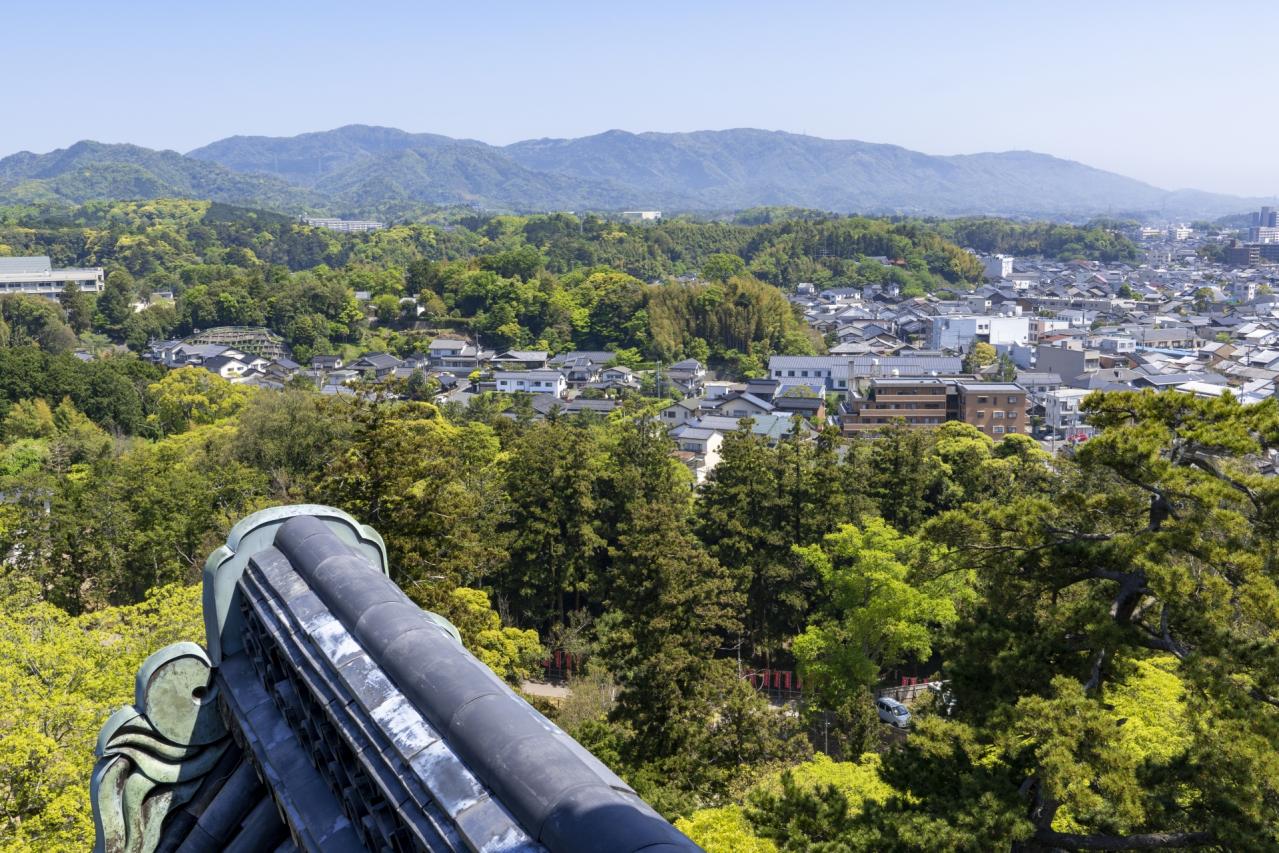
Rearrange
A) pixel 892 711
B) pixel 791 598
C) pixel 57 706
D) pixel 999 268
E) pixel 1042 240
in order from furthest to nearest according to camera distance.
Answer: pixel 1042 240 → pixel 999 268 → pixel 791 598 → pixel 892 711 → pixel 57 706

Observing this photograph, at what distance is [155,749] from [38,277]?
81.4 meters

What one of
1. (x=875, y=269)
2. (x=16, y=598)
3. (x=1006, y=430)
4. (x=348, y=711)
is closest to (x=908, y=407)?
(x=1006, y=430)

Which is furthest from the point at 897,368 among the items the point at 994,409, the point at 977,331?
the point at 977,331

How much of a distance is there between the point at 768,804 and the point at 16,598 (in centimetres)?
1295

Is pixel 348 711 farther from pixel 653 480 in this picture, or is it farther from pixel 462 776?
pixel 653 480

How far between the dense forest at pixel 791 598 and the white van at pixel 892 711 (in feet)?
1.62

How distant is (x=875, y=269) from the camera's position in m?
86.0

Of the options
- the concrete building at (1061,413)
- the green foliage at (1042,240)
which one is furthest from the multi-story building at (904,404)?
the green foliage at (1042,240)

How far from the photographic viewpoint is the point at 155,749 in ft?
10.3

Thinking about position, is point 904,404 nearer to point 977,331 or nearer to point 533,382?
point 533,382

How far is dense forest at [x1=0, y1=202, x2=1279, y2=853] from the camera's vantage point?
20.2 ft

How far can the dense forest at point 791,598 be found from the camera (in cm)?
616

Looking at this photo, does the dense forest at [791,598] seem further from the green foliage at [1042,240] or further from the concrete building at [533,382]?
the green foliage at [1042,240]

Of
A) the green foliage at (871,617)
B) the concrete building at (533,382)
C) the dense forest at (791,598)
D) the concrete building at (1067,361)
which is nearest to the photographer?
the dense forest at (791,598)
